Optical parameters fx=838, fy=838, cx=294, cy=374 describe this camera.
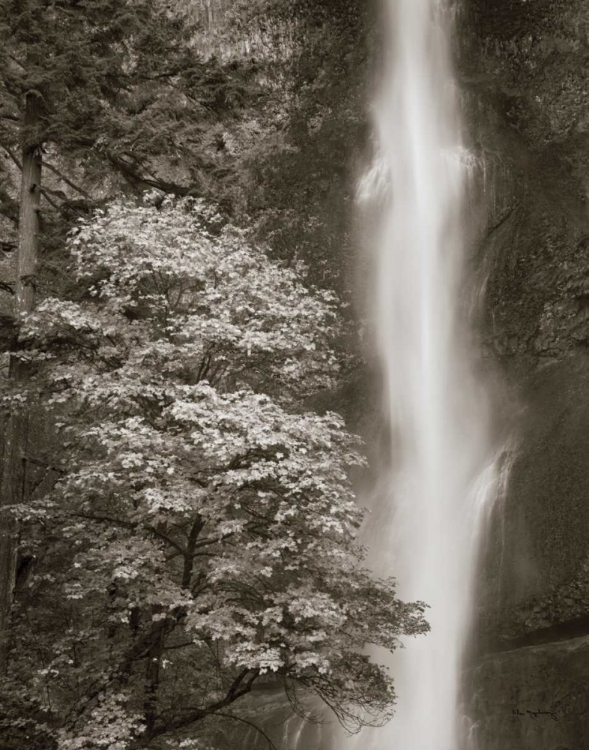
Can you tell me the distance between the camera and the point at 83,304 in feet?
39.2

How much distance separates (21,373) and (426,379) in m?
13.8

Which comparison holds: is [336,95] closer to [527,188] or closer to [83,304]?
[527,188]

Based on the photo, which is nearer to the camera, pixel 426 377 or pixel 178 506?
pixel 178 506

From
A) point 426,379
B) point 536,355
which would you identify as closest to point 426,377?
point 426,379

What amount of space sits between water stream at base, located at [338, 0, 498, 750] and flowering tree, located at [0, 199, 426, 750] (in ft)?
20.4

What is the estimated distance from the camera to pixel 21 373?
1195 cm

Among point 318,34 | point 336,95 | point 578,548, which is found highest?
point 318,34

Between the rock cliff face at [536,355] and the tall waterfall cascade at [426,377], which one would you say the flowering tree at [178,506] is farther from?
the tall waterfall cascade at [426,377]

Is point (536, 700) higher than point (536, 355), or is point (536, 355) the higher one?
point (536, 355)

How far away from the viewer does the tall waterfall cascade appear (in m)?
17.2

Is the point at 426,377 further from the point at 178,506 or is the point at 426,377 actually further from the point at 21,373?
the point at 178,506

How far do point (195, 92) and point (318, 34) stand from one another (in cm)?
2128

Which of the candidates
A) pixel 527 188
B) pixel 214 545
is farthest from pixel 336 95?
pixel 214 545
